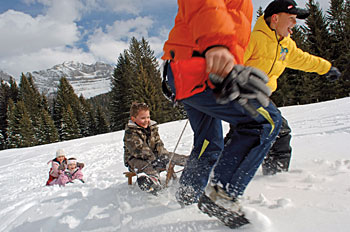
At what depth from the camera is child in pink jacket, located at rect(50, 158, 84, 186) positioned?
4168mm

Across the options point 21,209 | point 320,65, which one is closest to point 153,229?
point 21,209

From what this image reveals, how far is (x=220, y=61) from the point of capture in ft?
3.25

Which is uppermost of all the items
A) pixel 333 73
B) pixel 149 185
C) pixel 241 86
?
pixel 333 73

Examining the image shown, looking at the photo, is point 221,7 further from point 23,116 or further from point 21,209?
point 23,116

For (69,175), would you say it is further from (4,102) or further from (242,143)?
(4,102)

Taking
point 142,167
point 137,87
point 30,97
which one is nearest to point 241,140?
point 142,167

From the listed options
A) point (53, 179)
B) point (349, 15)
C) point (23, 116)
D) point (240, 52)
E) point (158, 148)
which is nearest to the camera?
point (240, 52)

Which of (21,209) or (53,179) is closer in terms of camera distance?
(21,209)

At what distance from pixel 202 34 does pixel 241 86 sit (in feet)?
1.09

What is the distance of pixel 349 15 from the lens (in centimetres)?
2173

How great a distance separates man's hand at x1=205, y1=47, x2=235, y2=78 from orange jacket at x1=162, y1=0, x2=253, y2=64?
0.05 metres

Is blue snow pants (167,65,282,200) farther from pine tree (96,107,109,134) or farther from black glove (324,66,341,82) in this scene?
pine tree (96,107,109,134)

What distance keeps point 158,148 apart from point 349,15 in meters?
28.8

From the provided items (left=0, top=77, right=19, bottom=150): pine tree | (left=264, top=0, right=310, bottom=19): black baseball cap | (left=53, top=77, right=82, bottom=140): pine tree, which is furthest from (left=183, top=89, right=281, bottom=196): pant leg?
(left=0, top=77, right=19, bottom=150): pine tree
